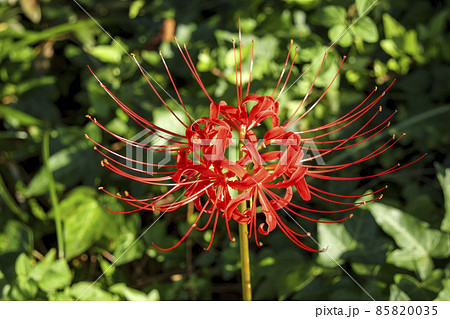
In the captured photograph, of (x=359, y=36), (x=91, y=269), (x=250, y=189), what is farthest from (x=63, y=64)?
(x=250, y=189)

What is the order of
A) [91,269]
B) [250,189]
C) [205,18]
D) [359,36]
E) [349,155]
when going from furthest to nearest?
[205,18] < [91,269] < [349,155] < [359,36] < [250,189]

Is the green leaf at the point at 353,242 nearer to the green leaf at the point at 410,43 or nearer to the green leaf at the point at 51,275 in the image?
the green leaf at the point at 410,43

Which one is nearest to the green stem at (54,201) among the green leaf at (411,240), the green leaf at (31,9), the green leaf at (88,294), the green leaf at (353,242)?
the green leaf at (88,294)

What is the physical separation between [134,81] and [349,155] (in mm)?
805

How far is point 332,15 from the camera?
1.32 metres

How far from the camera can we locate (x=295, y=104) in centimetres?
136

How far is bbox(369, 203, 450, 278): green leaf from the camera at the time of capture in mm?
1158

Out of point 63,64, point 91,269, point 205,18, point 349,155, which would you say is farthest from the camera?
point 63,64

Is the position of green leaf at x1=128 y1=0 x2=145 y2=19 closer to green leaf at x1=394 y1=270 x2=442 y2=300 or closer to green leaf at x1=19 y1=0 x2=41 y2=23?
green leaf at x1=19 y1=0 x2=41 y2=23

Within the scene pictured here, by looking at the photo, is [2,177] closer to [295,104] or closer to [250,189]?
[295,104]

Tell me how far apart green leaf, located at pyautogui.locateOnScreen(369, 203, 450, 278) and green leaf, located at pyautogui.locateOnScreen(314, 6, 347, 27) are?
58cm

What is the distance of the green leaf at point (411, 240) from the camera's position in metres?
1.16

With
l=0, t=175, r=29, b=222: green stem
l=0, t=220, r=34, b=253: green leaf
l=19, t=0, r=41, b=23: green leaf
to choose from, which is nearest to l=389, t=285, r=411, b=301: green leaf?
l=0, t=220, r=34, b=253: green leaf

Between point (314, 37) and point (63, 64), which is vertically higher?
point (63, 64)
